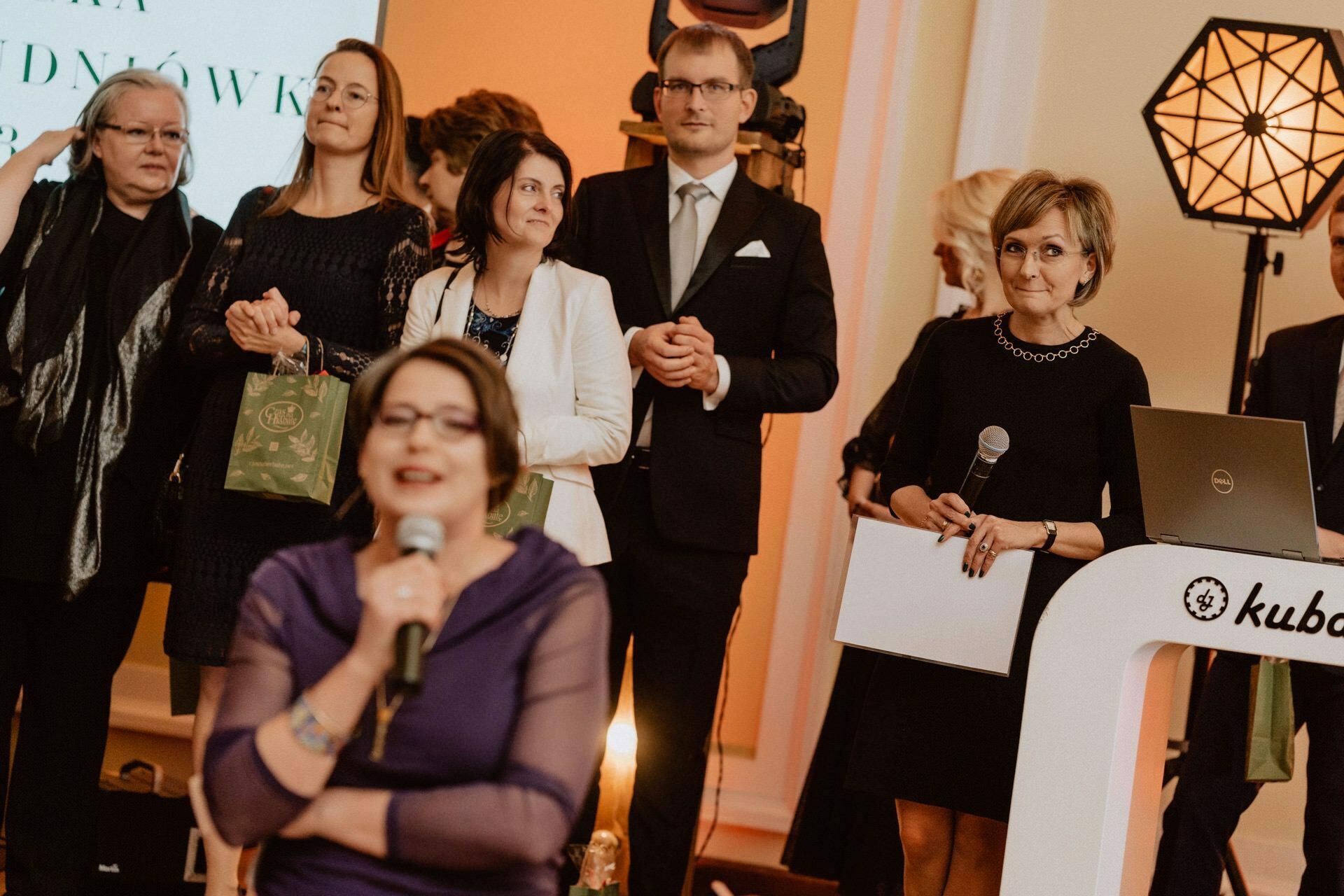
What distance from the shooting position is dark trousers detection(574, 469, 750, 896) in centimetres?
271

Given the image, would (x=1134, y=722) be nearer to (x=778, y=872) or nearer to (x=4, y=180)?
(x=778, y=872)

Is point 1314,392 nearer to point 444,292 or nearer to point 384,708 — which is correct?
point 444,292

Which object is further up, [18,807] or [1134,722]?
[1134,722]

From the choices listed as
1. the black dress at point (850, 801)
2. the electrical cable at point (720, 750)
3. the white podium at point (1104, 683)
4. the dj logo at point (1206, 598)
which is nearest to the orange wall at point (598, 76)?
the electrical cable at point (720, 750)

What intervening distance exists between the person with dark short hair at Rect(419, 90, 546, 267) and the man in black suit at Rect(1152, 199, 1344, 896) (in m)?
1.87

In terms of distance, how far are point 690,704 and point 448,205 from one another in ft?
4.95

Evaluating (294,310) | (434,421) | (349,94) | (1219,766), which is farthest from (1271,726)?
(349,94)

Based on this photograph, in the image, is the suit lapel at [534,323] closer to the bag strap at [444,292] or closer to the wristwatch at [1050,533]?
the bag strap at [444,292]

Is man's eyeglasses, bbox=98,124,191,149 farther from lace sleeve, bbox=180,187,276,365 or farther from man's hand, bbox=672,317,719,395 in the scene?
man's hand, bbox=672,317,719,395

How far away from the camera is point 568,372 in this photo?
253cm

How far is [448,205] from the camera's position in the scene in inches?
138

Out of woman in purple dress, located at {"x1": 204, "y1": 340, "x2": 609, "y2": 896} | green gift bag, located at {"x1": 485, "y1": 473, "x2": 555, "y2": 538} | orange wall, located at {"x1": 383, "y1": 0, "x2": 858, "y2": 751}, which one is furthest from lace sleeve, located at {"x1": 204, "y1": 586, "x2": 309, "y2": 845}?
orange wall, located at {"x1": 383, "y1": 0, "x2": 858, "y2": 751}

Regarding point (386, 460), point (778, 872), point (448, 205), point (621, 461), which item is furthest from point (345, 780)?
point (778, 872)

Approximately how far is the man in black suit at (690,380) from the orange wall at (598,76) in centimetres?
132
